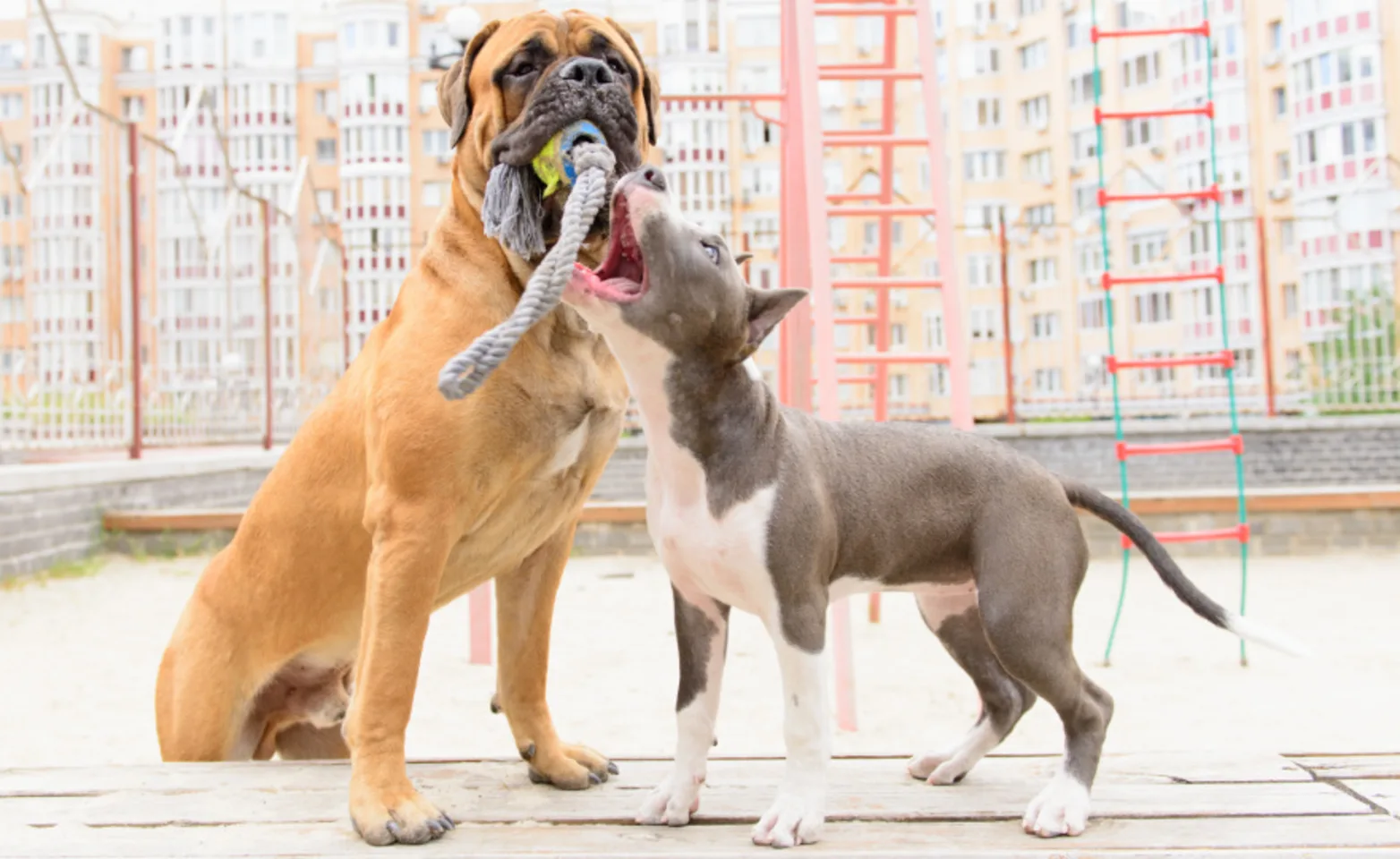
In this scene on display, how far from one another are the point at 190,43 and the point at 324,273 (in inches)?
703

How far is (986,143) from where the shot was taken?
98.3 feet

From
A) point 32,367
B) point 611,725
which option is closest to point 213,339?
point 32,367

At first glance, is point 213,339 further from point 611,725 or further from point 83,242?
point 611,725

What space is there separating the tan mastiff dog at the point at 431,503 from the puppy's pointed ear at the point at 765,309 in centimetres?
47

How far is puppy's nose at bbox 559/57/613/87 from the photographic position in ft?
6.64

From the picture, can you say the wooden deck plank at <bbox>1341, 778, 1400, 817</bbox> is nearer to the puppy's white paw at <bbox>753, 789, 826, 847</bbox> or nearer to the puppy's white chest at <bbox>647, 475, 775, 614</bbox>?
the puppy's white paw at <bbox>753, 789, 826, 847</bbox>

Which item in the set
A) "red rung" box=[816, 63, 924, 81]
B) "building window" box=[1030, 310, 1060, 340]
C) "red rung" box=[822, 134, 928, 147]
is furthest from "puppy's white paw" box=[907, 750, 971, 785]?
"building window" box=[1030, 310, 1060, 340]

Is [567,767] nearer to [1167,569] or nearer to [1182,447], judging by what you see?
[1167,569]

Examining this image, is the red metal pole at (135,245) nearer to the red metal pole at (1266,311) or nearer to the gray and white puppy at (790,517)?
the gray and white puppy at (790,517)

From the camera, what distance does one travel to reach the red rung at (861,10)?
4.83 metres

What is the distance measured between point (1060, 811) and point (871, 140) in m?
3.71

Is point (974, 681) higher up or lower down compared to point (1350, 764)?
higher up

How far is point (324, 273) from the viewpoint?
1566 centimetres

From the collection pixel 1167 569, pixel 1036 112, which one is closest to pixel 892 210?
pixel 1167 569
